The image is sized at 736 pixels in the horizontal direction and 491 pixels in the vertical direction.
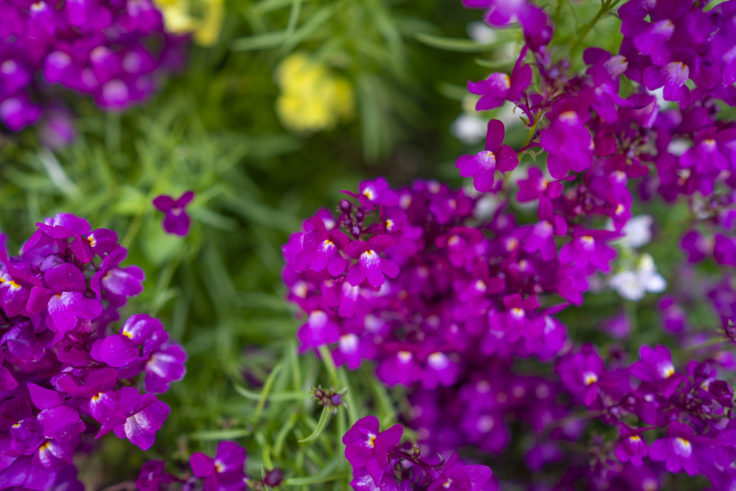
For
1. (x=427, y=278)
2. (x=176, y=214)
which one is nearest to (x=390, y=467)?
(x=427, y=278)

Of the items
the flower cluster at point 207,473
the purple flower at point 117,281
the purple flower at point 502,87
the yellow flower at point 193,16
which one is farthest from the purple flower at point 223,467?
the yellow flower at point 193,16

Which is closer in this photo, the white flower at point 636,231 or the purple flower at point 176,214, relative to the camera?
the purple flower at point 176,214

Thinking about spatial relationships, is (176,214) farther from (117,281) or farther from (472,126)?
(472,126)

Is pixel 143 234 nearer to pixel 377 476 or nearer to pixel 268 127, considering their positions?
pixel 268 127

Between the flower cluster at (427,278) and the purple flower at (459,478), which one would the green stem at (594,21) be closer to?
the flower cluster at (427,278)

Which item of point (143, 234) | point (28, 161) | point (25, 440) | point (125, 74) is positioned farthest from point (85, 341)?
point (28, 161)

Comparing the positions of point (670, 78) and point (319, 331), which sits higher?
point (670, 78)

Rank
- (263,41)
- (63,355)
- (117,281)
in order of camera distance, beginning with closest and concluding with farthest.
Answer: (63,355) < (117,281) < (263,41)

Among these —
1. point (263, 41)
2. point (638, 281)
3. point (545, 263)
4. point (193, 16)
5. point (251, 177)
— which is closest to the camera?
point (545, 263)
